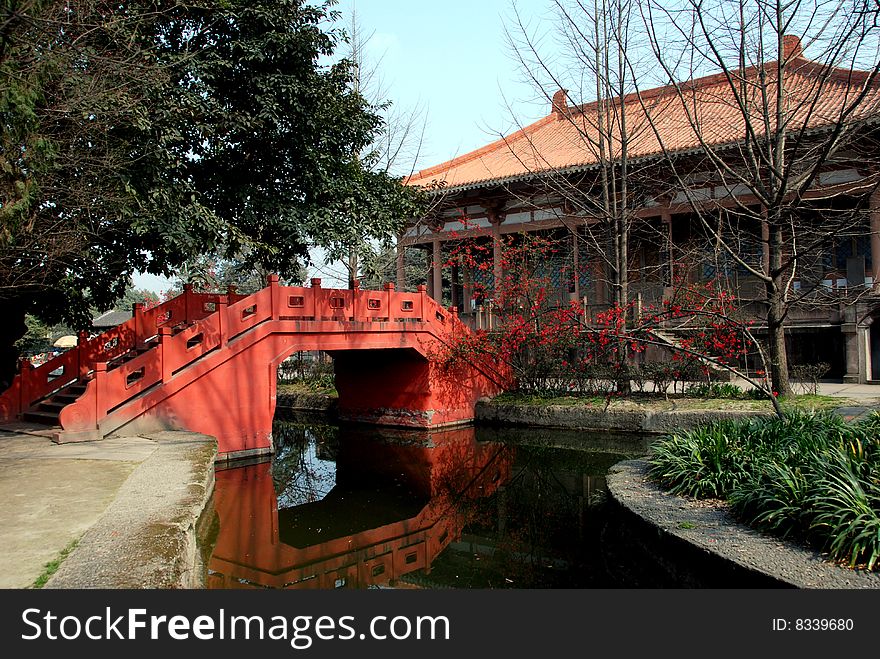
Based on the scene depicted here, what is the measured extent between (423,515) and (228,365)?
12.6 feet

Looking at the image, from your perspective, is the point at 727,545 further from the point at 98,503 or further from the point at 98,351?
the point at 98,351

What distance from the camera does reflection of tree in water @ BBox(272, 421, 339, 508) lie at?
805 centimetres

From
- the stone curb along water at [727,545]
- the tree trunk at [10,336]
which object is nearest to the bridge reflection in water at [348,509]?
the stone curb along water at [727,545]

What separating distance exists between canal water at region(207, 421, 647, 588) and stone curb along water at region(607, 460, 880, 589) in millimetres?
502

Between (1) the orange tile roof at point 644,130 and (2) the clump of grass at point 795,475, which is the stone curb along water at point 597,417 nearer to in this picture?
(2) the clump of grass at point 795,475

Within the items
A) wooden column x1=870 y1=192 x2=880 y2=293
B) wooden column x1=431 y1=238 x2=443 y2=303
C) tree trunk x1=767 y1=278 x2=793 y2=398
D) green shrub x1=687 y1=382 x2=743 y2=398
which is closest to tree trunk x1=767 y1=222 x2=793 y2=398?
tree trunk x1=767 y1=278 x2=793 y2=398

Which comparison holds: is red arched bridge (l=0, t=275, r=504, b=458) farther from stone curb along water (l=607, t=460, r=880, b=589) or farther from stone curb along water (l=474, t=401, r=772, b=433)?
stone curb along water (l=607, t=460, r=880, b=589)

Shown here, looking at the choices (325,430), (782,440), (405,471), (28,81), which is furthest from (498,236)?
(28,81)

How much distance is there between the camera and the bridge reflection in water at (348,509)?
17.6 ft

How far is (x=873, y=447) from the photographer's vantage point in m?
5.17

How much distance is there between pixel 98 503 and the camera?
16.5 ft

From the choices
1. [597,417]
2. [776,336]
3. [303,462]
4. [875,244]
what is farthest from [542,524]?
[875,244]

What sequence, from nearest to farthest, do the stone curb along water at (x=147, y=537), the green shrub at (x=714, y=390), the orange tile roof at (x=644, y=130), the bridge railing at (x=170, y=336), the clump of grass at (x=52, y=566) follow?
1. the clump of grass at (x=52, y=566)
2. the stone curb along water at (x=147, y=537)
3. the bridge railing at (x=170, y=336)
4. the green shrub at (x=714, y=390)
5. the orange tile roof at (x=644, y=130)

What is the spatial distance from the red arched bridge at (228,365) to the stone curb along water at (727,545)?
561 centimetres
